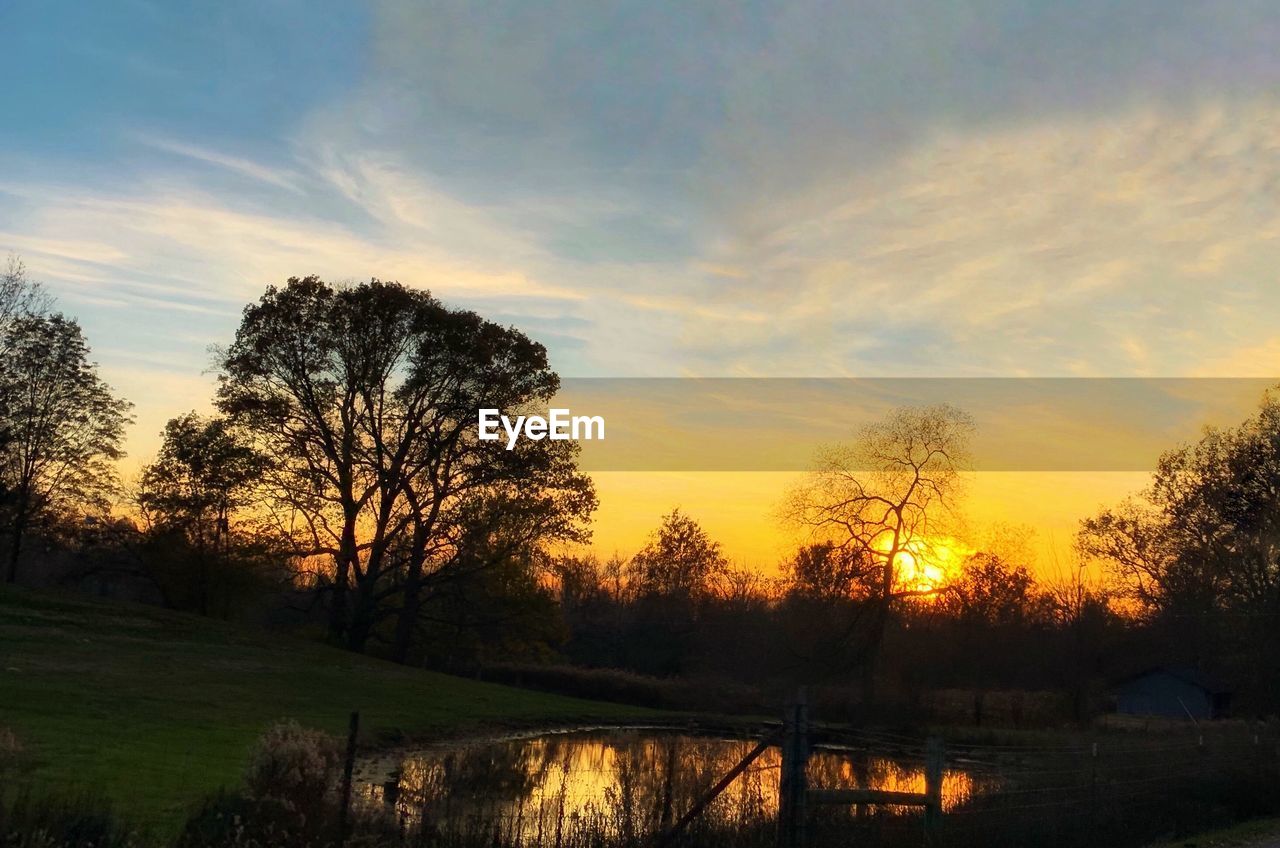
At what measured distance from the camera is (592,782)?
17.9m

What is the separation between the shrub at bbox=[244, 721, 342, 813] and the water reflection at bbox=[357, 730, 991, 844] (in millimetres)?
1271

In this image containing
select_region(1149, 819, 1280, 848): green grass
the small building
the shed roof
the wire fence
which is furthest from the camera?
the small building

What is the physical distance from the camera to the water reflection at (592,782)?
34.5 ft

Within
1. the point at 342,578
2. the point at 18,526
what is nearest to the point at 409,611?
the point at 342,578

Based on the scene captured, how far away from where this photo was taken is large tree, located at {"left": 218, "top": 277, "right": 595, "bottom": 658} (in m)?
37.2

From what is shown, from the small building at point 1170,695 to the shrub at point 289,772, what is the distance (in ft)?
195

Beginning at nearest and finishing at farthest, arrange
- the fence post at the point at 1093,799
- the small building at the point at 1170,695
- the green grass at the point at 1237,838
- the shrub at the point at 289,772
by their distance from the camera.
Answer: the shrub at the point at 289,772
the fence post at the point at 1093,799
the green grass at the point at 1237,838
the small building at the point at 1170,695

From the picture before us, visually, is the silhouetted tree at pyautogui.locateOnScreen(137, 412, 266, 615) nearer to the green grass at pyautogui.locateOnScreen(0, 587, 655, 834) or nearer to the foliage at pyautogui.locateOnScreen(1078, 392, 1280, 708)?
the green grass at pyautogui.locateOnScreen(0, 587, 655, 834)

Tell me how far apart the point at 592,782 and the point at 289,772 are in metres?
9.16

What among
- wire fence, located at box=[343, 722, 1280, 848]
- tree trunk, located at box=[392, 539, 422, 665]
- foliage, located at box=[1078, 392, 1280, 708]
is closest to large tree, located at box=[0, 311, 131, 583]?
tree trunk, located at box=[392, 539, 422, 665]

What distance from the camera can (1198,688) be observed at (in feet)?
201

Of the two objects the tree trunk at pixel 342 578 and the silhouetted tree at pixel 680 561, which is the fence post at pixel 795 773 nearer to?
the tree trunk at pixel 342 578

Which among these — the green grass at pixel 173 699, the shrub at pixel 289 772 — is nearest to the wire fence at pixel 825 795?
the shrub at pixel 289 772

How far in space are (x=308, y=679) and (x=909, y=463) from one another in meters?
24.9
